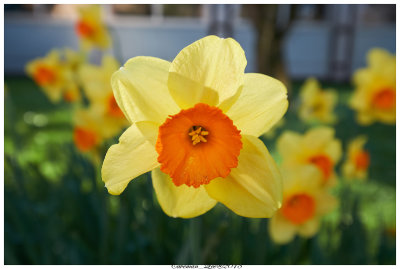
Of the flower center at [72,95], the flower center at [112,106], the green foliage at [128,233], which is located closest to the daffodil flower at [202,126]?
the green foliage at [128,233]

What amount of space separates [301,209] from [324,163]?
152mm

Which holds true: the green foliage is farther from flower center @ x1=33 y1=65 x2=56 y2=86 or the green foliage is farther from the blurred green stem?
flower center @ x1=33 y1=65 x2=56 y2=86

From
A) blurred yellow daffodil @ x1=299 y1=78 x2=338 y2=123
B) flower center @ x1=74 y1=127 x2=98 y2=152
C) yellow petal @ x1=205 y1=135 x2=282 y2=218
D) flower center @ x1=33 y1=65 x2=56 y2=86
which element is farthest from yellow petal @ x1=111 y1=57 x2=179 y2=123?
flower center @ x1=33 y1=65 x2=56 y2=86

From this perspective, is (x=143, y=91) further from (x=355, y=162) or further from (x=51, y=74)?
(x=51, y=74)

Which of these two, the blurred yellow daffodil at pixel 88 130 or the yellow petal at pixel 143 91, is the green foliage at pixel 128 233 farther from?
the yellow petal at pixel 143 91

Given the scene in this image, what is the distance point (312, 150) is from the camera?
1.32 metres

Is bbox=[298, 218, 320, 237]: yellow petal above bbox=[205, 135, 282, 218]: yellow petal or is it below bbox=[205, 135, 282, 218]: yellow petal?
below

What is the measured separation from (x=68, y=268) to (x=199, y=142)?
67cm

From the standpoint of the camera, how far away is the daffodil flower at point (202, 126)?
502 mm

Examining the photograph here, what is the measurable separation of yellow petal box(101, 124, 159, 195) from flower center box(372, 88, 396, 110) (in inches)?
55.8

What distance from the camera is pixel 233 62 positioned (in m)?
0.51

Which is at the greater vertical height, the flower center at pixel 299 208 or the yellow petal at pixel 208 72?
the yellow petal at pixel 208 72

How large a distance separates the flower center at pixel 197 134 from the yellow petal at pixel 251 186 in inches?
2.5

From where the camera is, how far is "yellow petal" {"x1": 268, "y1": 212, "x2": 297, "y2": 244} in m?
1.26
